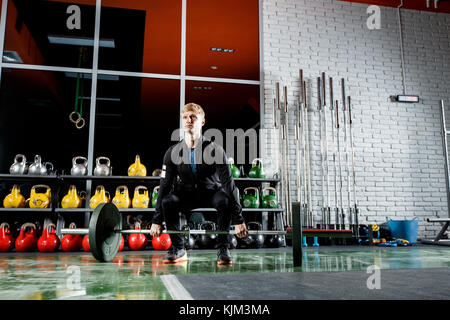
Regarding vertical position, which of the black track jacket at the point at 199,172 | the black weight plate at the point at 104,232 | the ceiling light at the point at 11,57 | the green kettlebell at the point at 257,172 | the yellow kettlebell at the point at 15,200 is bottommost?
the black weight plate at the point at 104,232

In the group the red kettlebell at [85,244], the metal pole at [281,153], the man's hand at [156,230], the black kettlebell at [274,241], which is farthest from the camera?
the metal pole at [281,153]

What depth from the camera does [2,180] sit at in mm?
4055

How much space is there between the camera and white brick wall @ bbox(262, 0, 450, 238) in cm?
518

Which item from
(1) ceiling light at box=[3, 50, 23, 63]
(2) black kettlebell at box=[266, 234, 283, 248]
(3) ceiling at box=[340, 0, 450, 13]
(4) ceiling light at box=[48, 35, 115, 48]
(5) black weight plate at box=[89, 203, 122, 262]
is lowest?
(2) black kettlebell at box=[266, 234, 283, 248]

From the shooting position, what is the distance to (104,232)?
8.20ft

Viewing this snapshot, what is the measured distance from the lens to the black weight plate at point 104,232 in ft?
7.55

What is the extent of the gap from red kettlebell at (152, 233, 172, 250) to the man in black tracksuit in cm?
120

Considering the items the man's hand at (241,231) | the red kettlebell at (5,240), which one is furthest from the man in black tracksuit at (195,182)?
the red kettlebell at (5,240)

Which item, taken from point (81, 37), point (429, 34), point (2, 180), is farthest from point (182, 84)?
point (429, 34)

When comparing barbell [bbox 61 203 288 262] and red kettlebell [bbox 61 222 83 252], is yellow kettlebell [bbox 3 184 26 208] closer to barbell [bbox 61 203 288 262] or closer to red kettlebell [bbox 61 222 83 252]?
red kettlebell [bbox 61 222 83 252]

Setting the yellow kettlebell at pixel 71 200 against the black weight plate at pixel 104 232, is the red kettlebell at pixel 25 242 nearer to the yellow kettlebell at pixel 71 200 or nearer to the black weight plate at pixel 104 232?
the yellow kettlebell at pixel 71 200

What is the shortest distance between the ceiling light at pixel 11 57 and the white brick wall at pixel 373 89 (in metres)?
3.52

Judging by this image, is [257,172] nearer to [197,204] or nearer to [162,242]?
[162,242]

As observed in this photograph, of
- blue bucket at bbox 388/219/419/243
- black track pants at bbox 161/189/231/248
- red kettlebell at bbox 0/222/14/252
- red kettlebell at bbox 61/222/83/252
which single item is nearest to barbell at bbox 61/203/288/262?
black track pants at bbox 161/189/231/248
